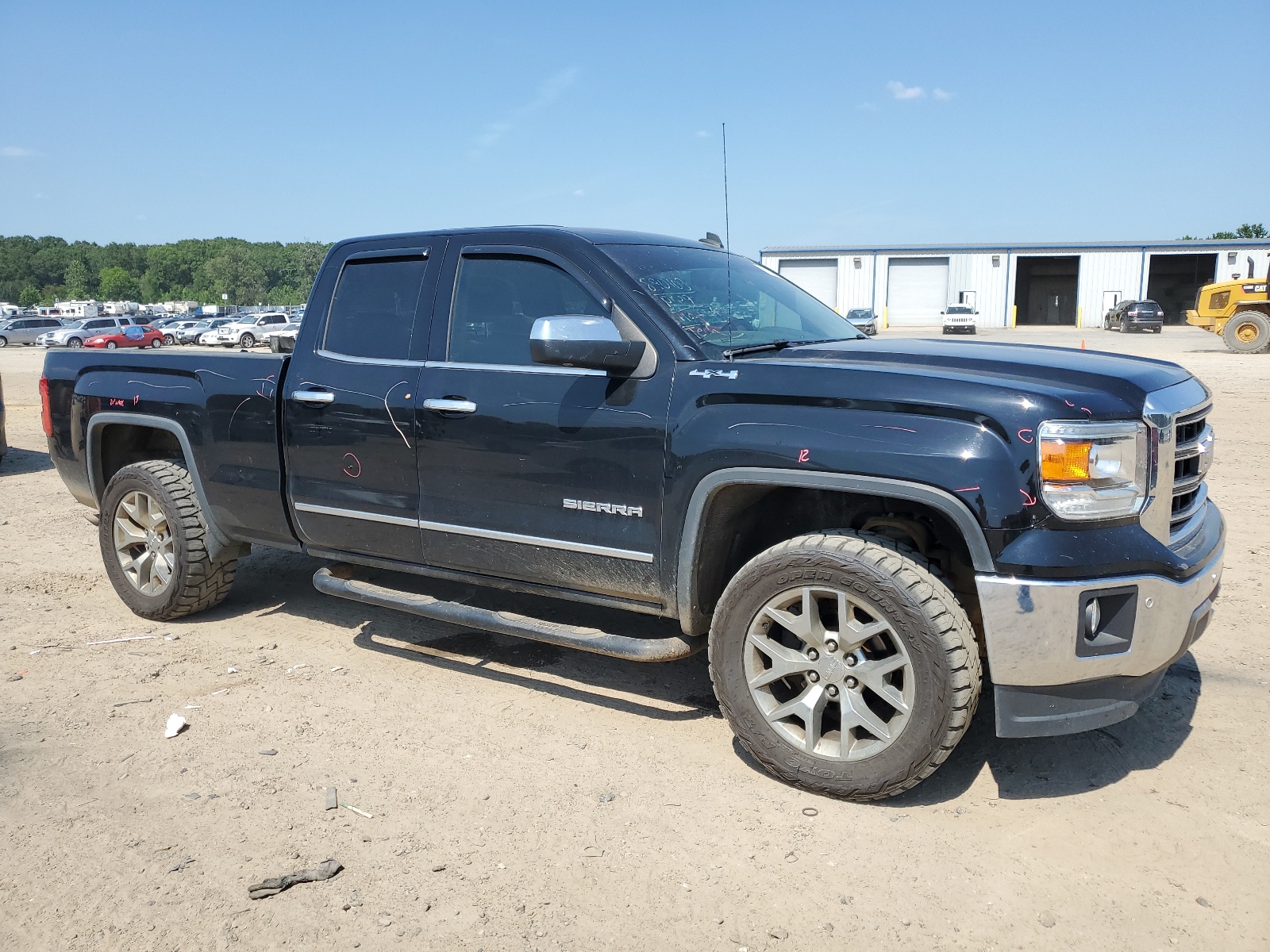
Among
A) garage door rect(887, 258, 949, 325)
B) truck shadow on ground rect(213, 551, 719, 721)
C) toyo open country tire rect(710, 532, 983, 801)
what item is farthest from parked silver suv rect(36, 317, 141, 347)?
toyo open country tire rect(710, 532, 983, 801)

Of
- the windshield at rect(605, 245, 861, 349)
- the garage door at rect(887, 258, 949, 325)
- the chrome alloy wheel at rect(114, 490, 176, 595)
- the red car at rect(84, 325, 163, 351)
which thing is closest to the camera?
the windshield at rect(605, 245, 861, 349)

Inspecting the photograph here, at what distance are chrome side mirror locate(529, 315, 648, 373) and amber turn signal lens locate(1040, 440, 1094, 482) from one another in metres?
1.46

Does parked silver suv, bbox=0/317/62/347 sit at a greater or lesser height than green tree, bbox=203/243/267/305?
lesser

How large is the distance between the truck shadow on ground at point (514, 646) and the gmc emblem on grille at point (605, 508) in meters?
0.97

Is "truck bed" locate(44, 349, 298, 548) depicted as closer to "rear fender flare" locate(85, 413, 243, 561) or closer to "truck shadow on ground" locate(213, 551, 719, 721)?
"rear fender flare" locate(85, 413, 243, 561)

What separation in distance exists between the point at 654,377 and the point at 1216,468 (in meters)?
7.43

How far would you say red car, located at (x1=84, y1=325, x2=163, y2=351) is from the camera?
43.2 metres

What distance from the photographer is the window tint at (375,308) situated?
4.37m

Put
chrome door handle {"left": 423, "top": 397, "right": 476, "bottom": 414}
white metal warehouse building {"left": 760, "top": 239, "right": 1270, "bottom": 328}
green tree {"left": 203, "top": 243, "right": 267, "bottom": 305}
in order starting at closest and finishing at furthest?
chrome door handle {"left": 423, "top": 397, "right": 476, "bottom": 414} → white metal warehouse building {"left": 760, "top": 239, "right": 1270, "bottom": 328} → green tree {"left": 203, "top": 243, "right": 267, "bottom": 305}

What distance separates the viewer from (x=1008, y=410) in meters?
2.93

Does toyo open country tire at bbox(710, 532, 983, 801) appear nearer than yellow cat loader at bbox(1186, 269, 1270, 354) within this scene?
Yes

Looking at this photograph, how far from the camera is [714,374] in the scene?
136 inches

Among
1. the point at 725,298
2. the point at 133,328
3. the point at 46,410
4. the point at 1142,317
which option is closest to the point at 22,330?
the point at 133,328

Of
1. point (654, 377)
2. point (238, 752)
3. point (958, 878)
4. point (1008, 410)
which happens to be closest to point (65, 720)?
point (238, 752)
